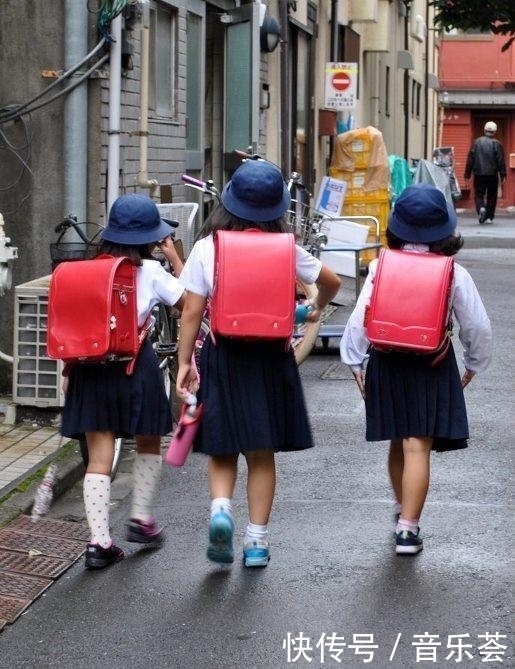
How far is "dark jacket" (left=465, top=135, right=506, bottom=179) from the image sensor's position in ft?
100

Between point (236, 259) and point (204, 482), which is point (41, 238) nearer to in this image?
point (204, 482)

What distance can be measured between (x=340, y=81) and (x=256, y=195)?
1620 centimetres

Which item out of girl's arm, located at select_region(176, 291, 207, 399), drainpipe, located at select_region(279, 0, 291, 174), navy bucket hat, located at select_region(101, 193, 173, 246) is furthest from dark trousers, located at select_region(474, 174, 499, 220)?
girl's arm, located at select_region(176, 291, 207, 399)

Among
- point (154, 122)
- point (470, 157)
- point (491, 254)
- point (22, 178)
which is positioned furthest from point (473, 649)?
point (470, 157)

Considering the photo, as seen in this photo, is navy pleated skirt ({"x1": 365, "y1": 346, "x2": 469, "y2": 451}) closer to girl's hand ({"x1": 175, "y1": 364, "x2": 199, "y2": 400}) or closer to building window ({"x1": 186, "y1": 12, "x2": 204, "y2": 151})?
girl's hand ({"x1": 175, "y1": 364, "x2": 199, "y2": 400})

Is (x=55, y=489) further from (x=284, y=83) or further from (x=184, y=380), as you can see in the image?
(x=284, y=83)

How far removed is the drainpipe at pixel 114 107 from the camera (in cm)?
995

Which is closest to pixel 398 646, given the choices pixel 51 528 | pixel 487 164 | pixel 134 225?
pixel 134 225

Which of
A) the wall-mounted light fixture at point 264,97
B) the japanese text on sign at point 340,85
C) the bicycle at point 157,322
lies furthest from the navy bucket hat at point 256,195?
the japanese text on sign at point 340,85

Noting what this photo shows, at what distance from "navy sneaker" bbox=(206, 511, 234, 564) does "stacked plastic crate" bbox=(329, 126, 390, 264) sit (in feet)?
47.1

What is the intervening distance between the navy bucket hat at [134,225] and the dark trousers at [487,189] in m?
24.9

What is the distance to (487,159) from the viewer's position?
30656mm

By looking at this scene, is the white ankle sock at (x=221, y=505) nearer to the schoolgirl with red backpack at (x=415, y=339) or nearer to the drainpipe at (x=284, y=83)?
the schoolgirl with red backpack at (x=415, y=339)

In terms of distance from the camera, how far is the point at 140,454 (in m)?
6.47
